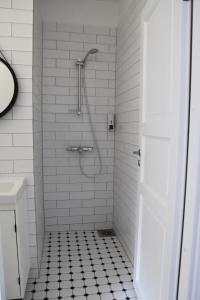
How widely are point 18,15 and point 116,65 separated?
1192mm

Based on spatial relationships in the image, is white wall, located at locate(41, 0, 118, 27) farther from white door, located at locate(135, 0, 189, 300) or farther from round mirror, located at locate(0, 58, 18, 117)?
white door, located at locate(135, 0, 189, 300)

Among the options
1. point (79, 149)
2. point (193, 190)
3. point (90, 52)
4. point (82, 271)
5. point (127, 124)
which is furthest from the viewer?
point (79, 149)

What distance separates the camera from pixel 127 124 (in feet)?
7.16

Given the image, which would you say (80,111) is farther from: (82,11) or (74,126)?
(82,11)

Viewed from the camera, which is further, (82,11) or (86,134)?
(86,134)

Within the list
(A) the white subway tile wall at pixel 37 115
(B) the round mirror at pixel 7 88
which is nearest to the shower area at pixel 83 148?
(A) the white subway tile wall at pixel 37 115

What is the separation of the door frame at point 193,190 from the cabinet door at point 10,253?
1051mm

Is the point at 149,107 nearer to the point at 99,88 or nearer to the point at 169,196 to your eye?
the point at 169,196

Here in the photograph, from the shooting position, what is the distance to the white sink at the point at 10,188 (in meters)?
1.39

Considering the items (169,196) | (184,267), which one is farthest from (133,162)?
(184,267)

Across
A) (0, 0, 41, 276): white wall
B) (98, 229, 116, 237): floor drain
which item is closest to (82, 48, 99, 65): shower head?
(0, 0, 41, 276): white wall

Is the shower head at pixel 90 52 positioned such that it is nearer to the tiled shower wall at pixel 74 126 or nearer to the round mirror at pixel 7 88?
the tiled shower wall at pixel 74 126

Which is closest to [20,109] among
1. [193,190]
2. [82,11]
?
[193,190]

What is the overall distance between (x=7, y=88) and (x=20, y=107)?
0.53 ft
